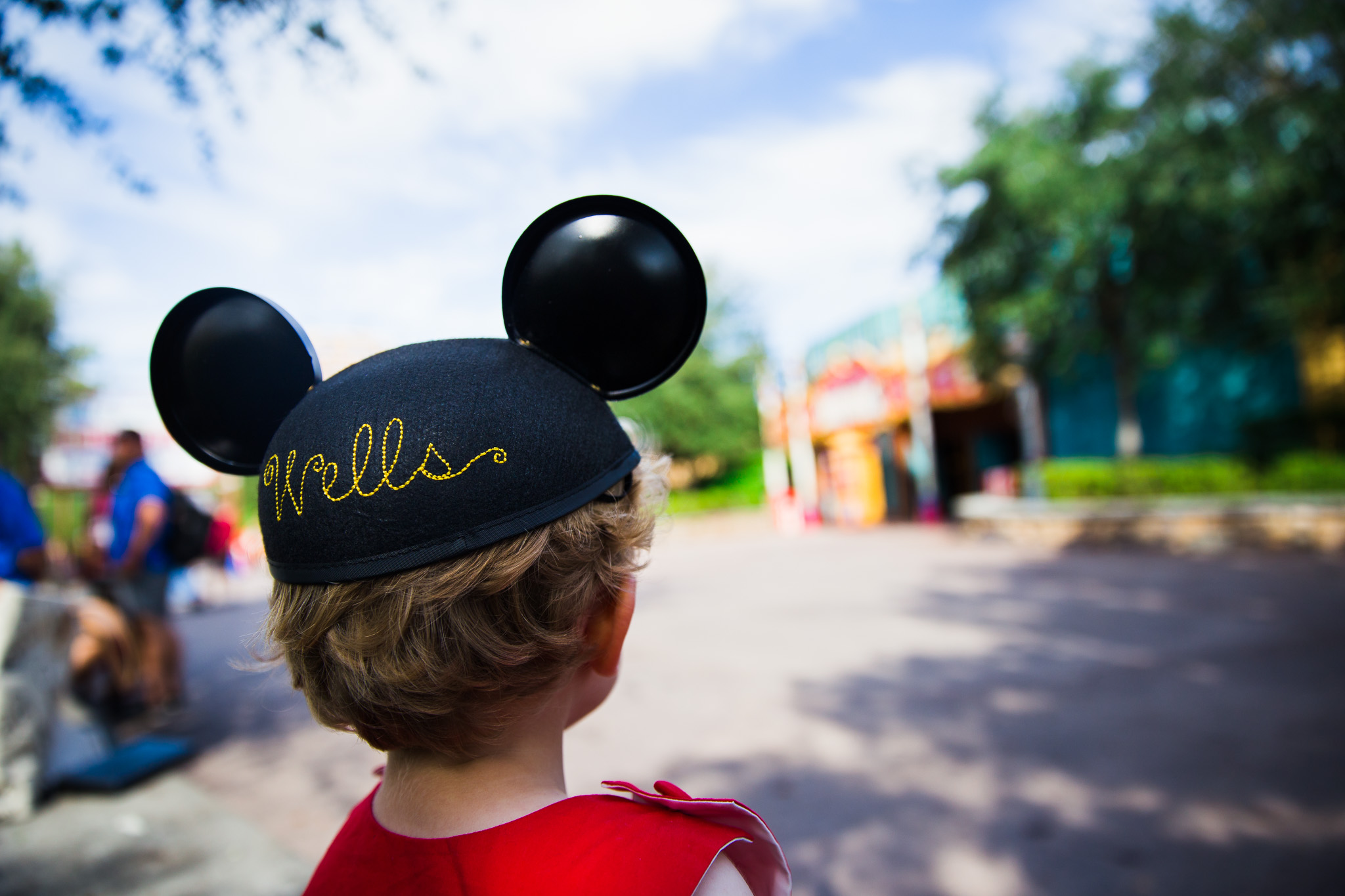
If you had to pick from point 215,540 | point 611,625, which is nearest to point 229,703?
point 215,540

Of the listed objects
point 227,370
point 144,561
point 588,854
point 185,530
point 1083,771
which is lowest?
point 1083,771

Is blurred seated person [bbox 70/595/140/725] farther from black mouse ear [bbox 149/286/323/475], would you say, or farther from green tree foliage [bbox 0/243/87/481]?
green tree foliage [bbox 0/243/87/481]

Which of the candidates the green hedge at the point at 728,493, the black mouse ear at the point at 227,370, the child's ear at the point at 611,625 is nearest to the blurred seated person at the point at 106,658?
the black mouse ear at the point at 227,370

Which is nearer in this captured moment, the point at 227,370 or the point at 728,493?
the point at 227,370

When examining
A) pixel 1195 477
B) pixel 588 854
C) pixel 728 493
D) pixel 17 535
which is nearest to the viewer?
pixel 588 854

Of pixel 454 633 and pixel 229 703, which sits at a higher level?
pixel 454 633

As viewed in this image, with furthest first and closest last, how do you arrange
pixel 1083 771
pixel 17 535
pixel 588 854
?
1. pixel 17 535
2. pixel 1083 771
3. pixel 588 854

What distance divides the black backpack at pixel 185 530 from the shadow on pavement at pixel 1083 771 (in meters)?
3.36

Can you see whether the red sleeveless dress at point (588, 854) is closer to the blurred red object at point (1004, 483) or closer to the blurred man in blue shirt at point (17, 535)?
the blurred man in blue shirt at point (17, 535)

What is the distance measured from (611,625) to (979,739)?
142 inches

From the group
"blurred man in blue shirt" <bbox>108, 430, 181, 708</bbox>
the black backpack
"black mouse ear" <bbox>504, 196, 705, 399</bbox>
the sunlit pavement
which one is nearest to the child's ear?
"black mouse ear" <bbox>504, 196, 705, 399</bbox>

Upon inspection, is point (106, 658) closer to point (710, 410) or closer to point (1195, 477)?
point (1195, 477)

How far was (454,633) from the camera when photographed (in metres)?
0.81

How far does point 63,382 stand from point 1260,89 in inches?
859
